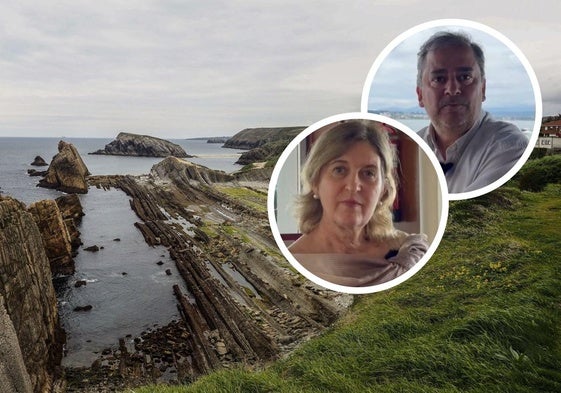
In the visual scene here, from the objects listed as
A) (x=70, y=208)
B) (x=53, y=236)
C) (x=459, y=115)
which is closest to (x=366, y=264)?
(x=459, y=115)

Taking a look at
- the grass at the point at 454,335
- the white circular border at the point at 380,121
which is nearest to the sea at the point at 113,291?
the grass at the point at 454,335

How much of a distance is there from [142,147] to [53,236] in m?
90.7

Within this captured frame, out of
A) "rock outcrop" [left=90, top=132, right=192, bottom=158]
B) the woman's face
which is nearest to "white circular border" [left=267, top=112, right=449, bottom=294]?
the woman's face

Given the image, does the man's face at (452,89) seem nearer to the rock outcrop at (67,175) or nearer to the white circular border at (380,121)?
the white circular border at (380,121)

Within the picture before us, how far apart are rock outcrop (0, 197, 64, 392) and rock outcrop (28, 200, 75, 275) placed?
6.80m

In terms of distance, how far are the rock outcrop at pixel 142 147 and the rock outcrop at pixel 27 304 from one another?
93506mm

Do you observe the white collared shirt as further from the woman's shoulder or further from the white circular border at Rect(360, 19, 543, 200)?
the woman's shoulder

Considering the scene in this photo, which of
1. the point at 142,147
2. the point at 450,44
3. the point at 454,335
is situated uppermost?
the point at 450,44

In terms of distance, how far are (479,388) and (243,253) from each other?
1663cm

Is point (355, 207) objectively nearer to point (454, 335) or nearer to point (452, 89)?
point (452, 89)

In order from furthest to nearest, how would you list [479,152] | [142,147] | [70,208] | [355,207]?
[142,147], [70,208], [479,152], [355,207]

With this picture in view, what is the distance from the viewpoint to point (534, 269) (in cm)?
894

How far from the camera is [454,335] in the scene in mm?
6844

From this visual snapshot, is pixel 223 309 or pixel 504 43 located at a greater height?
pixel 504 43
